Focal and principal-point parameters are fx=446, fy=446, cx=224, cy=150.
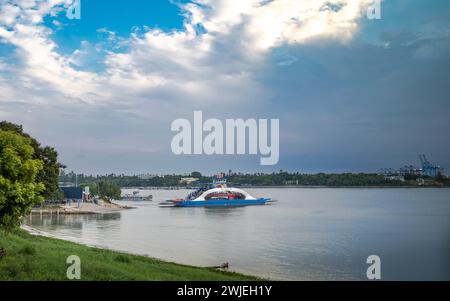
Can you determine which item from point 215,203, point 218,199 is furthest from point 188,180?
point 215,203

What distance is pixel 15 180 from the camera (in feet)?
49.1

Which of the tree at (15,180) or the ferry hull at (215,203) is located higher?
the tree at (15,180)

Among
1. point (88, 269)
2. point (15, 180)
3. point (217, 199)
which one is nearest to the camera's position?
point (15, 180)

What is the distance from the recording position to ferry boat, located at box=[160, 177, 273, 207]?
302ft

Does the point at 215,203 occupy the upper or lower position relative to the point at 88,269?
lower

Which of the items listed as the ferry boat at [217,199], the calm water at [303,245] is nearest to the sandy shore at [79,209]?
the ferry boat at [217,199]

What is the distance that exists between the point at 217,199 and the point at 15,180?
78.5 meters

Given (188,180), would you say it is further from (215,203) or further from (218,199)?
(215,203)

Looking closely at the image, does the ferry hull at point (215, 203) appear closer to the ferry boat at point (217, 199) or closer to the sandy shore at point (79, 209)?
the ferry boat at point (217, 199)

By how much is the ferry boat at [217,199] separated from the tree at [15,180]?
76.1 m

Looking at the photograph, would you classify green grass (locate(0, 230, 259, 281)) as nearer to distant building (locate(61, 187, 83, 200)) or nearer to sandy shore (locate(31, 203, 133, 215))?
sandy shore (locate(31, 203, 133, 215))

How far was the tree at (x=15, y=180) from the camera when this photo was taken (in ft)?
47.5
